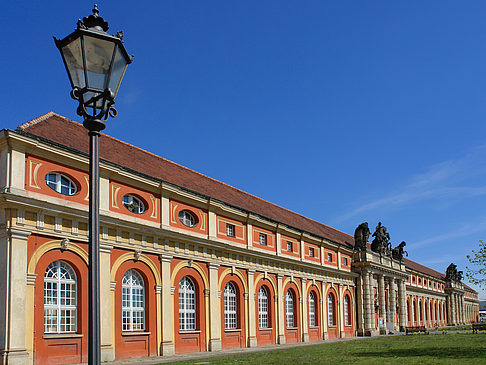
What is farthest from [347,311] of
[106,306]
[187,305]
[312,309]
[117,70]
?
[117,70]

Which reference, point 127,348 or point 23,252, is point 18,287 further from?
point 127,348

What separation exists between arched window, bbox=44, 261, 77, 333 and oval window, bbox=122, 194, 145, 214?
4.17 metres

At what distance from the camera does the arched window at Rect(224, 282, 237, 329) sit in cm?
2938

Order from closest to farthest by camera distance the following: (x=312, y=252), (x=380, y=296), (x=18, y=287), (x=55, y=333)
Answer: (x=18, y=287) → (x=55, y=333) → (x=312, y=252) → (x=380, y=296)

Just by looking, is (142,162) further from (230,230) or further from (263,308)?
(263,308)

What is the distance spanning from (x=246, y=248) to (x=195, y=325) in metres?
5.89

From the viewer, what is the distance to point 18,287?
58.8 feet

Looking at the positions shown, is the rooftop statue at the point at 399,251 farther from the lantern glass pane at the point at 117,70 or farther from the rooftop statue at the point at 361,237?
the lantern glass pane at the point at 117,70

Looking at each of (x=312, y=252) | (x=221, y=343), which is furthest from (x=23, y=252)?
(x=312, y=252)

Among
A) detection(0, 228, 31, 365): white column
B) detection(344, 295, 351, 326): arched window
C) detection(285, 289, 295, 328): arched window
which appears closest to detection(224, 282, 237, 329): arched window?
detection(285, 289, 295, 328): arched window

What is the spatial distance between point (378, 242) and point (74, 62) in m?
50.4

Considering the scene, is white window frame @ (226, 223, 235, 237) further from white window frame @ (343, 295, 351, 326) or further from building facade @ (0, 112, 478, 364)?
white window frame @ (343, 295, 351, 326)

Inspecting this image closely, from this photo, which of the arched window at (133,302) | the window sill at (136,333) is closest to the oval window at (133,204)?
the arched window at (133,302)

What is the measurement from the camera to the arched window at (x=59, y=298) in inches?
753
